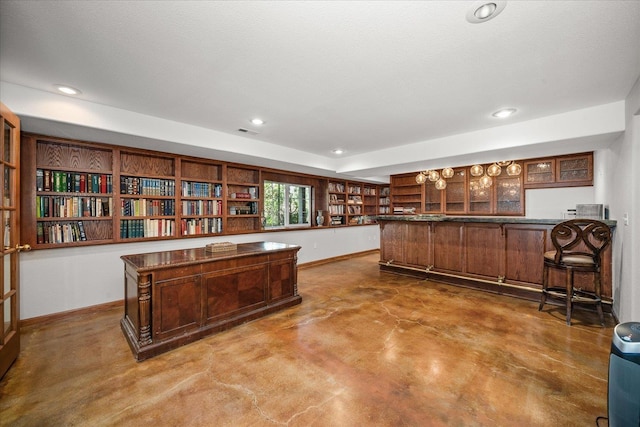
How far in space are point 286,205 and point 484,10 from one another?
16.1 ft

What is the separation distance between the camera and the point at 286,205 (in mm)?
6031

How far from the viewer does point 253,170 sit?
209 inches

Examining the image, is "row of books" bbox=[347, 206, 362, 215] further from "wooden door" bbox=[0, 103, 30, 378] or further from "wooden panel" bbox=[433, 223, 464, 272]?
"wooden door" bbox=[0, 103, 30, 378]

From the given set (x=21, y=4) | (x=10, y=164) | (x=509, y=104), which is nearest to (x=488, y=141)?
(x=509, y=104)

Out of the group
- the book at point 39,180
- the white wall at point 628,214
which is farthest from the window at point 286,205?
the white wall at point 628,214

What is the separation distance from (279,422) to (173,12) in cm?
251

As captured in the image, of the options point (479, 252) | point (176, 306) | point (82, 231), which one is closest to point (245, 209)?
point (82, 231)

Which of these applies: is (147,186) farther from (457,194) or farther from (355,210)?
(457,194)

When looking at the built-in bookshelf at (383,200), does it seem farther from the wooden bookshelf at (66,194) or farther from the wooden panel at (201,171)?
the wooden bookshelf at (66,194)

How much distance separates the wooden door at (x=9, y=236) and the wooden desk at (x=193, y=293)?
76cm

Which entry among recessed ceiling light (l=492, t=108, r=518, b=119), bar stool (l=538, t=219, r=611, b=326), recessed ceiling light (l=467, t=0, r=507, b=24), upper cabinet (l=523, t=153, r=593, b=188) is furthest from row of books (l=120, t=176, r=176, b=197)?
upper cabinet (l=523, t=153, r=593, b=188)

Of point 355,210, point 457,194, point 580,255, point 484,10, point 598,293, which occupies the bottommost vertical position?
point 598,293

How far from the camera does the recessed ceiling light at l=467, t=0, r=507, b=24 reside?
147cm

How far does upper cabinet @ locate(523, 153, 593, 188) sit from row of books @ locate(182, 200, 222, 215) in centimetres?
609
